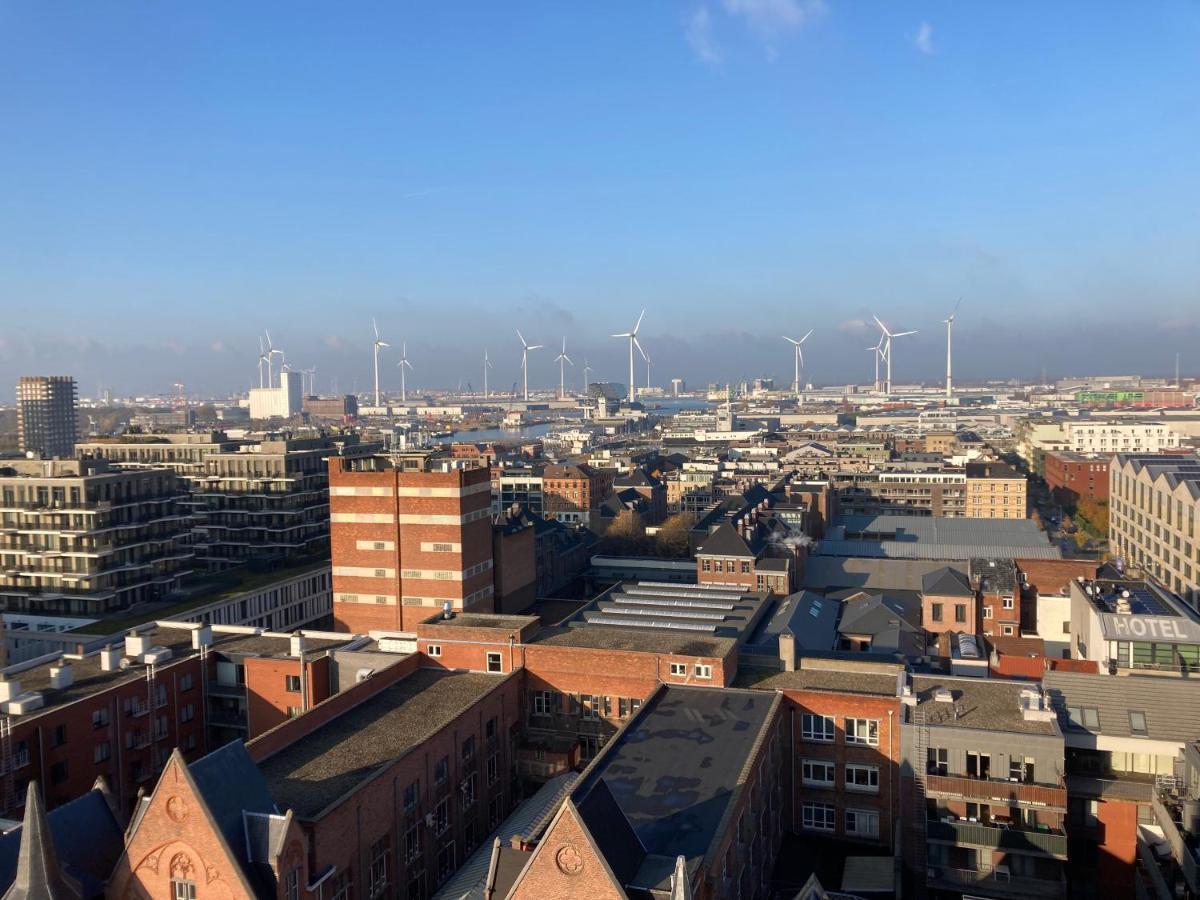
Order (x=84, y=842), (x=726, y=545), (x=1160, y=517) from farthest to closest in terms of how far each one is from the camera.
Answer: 1. (x=1160, y=517)
2. (x=726, y=545)
3. (x=84, y=842)

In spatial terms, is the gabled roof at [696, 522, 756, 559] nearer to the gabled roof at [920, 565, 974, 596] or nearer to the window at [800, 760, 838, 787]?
the gabled roof at [920, 565, 974, 596]

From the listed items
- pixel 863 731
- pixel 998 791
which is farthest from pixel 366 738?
pixel 998 791

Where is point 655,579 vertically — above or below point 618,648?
below

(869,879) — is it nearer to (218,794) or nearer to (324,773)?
(324,773)

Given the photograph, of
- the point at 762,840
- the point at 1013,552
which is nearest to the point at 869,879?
the point at 762,840

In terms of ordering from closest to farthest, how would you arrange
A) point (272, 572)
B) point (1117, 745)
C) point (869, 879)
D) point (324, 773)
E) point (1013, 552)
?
point (324, 773), point (869, 879), point (1117, 745), point (272, 572), point (1013, 552)

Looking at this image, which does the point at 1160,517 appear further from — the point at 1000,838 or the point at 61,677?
the point at 61,677

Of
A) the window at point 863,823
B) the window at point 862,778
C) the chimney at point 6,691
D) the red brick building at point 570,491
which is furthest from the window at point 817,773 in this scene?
the red brick building at point 570,491
